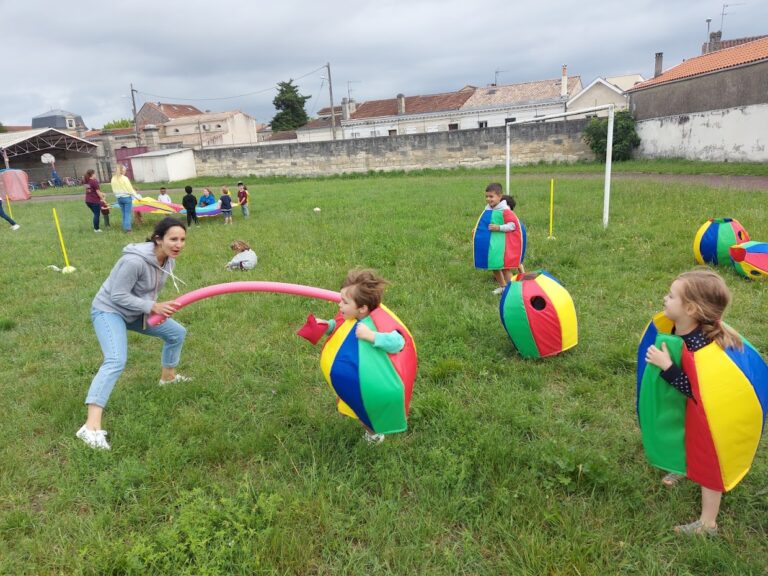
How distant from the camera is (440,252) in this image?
9750 millimetres

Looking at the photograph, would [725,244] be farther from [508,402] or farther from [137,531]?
[137,531]

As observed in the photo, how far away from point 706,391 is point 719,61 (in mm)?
29292

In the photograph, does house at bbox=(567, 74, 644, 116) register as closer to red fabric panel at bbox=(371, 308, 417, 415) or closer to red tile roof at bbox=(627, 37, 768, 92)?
red tile roof at bbox=(627, 37, 768, 92)

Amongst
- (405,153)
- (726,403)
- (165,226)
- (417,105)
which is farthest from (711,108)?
(417,105)

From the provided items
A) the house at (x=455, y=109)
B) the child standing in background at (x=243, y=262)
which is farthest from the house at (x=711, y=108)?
the child standing in background at (x=243, y=262)

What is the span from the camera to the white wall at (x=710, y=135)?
2158cm

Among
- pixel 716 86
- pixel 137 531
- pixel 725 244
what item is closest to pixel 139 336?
pixel 137 531

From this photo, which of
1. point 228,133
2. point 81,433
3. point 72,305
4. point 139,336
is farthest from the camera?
point 228,133

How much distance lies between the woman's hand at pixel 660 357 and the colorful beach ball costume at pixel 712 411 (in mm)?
58

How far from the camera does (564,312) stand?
5.28 m

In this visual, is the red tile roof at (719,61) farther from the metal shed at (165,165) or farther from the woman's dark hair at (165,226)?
the metal shed at (165,165)

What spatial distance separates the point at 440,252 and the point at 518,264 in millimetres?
2515

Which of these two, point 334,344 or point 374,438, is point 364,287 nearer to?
point 334,344

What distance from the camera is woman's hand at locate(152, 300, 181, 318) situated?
421 cm
